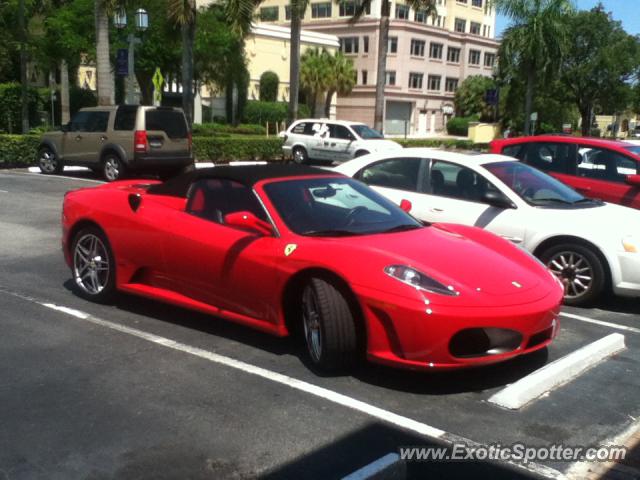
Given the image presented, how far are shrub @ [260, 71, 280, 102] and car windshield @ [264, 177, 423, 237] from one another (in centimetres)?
4730

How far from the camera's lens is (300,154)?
25.3 metres

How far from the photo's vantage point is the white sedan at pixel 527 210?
666 centimetres

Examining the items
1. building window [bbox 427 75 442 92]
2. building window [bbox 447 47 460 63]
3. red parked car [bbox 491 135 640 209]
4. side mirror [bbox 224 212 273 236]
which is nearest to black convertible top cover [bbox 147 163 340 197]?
side mirror [bbox 224 212 273 236]

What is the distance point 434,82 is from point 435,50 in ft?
9.81

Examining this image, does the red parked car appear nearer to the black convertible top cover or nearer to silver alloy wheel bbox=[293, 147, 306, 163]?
the black convertible top cover

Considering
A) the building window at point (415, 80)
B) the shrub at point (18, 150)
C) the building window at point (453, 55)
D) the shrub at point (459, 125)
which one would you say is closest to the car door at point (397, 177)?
the shrub at point (18, 150)

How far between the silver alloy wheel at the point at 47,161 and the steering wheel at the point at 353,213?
13.8 metres

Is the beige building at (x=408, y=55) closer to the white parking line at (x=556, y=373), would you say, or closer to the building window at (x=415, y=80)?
the building window at (x=415, y=80)

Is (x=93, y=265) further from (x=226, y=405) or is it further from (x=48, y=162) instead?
(x=48, y=162)

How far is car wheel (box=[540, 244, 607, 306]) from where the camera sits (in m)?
6.69

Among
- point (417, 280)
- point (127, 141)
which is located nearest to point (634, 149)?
point (417, 280)

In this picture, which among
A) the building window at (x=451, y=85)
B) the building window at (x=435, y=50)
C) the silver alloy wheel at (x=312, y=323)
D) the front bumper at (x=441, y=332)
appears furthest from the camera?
the building window at (x=451, y=85)

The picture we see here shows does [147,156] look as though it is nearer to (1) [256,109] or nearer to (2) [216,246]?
(2) [216,246]

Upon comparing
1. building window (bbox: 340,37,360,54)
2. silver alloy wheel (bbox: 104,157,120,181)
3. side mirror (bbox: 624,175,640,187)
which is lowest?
silver alloy wheel (bbox: 104,157,120,181)
